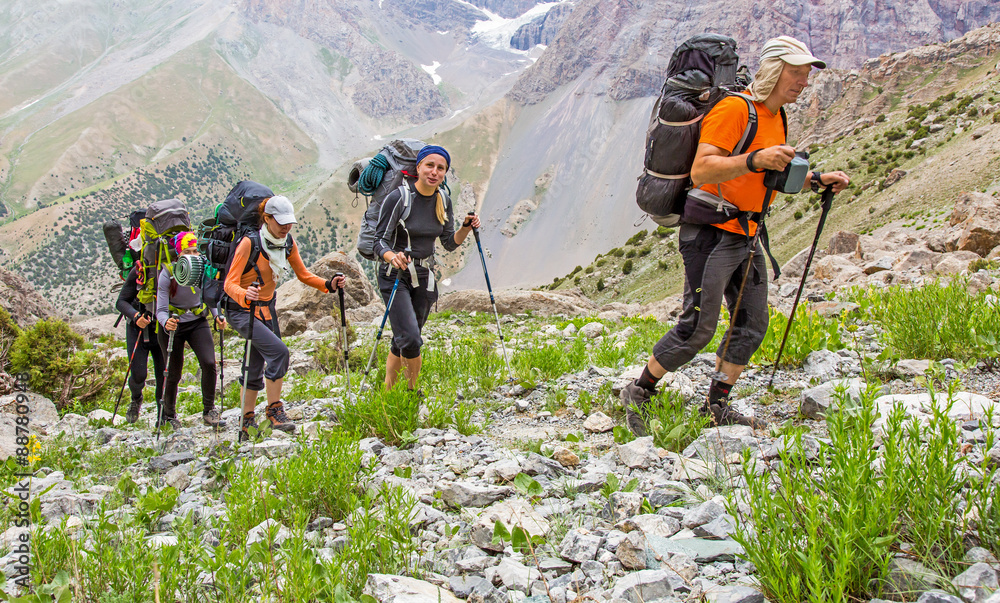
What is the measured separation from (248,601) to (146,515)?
5.22 ft

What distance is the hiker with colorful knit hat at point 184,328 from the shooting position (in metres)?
6.82

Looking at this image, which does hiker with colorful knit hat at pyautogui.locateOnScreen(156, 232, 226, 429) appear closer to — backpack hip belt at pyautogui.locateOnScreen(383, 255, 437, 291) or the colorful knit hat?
the colorful knit hat

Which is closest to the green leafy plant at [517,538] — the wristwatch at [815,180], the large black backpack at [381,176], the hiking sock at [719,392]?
the hiking sock at [719,392]

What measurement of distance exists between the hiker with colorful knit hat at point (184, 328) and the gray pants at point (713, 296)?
546 cm

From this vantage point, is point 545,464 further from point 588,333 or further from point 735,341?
point 588,333

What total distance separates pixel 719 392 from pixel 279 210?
4955mm

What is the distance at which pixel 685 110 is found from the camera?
4129 millimetres

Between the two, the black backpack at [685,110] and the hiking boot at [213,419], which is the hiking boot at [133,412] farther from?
the black backpack at [685,110]

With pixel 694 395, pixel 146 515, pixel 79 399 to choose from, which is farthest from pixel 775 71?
pixel 79 399

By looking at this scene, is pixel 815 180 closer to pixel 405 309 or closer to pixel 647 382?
pixel 647 382

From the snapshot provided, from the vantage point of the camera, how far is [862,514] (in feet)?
6.43

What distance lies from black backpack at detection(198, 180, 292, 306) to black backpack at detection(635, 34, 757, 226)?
171 inches

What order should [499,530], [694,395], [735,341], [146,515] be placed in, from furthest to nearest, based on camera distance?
[694,395], [735,341], [146,515], [499,530]

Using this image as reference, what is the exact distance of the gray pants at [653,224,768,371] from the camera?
14.0ft
